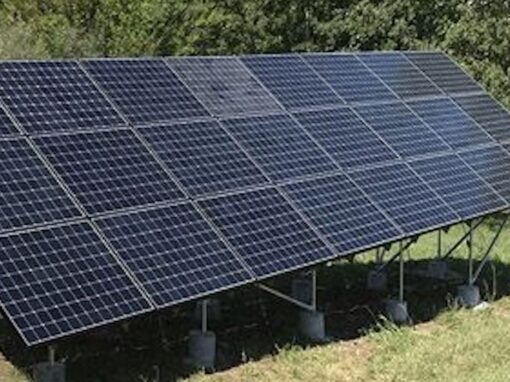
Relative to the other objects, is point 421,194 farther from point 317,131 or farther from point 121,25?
point 121,25

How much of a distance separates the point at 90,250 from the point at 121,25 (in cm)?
2825

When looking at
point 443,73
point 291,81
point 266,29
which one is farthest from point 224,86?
point 266,29

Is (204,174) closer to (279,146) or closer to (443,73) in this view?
(279,146)

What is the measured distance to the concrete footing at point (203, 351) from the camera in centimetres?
1141

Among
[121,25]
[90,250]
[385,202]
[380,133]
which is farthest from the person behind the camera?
[121,25]

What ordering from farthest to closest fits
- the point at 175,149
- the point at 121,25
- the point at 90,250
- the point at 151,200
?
the point at 121,25, the point at 175,149, the point at 151,200, the point at 90,250

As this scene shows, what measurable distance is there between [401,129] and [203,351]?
5.63 metres

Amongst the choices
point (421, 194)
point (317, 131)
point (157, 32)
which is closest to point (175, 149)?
point (317, 131)

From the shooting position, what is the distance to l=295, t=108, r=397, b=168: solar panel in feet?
45.1

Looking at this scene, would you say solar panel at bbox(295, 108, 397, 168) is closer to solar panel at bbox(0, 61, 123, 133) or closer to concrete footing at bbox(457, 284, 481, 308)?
concrete footing at bbox(457, 284, 481, 308)

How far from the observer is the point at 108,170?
10.8m

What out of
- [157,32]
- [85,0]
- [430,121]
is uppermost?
[430,121]

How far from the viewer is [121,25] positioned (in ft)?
121

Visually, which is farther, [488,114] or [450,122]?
[488,114]
